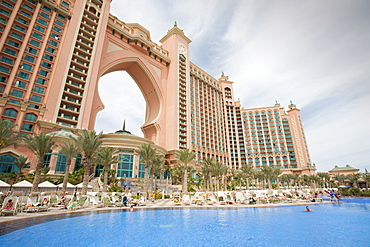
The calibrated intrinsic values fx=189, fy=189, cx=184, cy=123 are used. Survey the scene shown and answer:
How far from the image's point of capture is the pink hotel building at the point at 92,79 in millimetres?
37719

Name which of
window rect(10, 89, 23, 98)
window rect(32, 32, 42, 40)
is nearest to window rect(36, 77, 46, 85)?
window rect(10, 89, 23, 98)

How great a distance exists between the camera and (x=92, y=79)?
145 ft

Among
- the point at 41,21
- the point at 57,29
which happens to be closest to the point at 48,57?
the point at 57,29

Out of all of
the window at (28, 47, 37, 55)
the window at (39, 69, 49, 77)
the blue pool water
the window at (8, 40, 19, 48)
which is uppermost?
the window at (8, 40, 19, 48)

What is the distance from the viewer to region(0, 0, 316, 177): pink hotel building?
37719 millimetres

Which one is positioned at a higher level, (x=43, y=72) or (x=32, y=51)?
(x=32, y=51)

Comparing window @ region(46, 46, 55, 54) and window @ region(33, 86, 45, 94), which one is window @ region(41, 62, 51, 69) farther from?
window @ region(33, 86, 45, 94)

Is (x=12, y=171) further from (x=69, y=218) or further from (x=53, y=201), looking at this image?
(x=69, y=218)

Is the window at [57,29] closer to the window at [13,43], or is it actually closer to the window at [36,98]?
the window at [13,43]

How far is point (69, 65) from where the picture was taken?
41438mm

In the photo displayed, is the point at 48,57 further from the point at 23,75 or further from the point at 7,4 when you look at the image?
the point at 7,4

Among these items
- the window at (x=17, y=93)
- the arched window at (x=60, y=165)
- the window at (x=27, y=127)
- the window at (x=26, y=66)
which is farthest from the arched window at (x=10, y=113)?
the arched window at (x=60, y=165)

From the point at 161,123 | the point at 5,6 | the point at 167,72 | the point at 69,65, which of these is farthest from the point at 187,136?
the point at 5,6

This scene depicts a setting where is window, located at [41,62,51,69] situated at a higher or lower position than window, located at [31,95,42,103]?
higher
